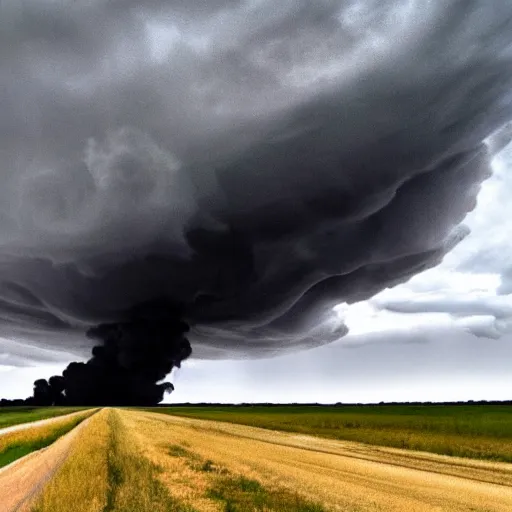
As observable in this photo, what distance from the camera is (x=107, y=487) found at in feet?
49.6

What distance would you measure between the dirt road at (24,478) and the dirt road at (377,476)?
6.57 metres

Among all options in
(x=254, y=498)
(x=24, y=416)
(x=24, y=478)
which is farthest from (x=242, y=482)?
(x=24, y=416)

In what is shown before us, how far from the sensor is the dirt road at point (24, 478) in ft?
47.0

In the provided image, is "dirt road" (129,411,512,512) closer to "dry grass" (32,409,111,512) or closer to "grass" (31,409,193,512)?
"grass" (31,409,193,512)

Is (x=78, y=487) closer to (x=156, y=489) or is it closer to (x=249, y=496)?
(x=156, y=489)

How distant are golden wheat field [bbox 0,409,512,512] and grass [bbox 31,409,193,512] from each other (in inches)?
1.1

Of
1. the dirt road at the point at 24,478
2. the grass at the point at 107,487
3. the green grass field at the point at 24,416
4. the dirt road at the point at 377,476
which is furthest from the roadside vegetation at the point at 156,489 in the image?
the green grass field at the point at 24,416

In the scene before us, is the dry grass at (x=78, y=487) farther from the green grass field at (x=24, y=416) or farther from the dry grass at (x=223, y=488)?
the green grass field at (x=24, y=416)

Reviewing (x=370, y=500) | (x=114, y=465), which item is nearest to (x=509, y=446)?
(x=370, y=500)

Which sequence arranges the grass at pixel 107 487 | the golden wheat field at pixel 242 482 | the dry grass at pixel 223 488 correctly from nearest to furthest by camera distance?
the grass at pixel 107 487 → the dry grass at pixel 223 488 → the golden wheat field at pixel 242 482

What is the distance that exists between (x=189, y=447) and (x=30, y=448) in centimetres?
1055

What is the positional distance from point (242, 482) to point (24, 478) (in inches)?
316

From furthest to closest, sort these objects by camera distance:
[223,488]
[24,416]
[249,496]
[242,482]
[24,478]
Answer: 1. [24,416]
2. [24,478]
3. [242,482]
4. [223,488]
5. [249,496]

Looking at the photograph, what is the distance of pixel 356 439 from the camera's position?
4153cm
